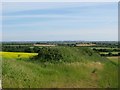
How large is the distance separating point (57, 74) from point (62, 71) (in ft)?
1.08

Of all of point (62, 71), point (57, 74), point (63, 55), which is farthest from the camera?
point (63, 55)

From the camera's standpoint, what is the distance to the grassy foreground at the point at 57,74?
9.84 meters

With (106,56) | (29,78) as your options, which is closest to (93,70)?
(106,56)

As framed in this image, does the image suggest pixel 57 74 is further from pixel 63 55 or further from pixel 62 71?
pixel 63 55

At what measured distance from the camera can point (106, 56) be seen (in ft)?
42.0

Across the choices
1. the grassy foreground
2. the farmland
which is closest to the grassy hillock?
the farmland

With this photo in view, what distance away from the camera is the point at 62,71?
35.8 feet

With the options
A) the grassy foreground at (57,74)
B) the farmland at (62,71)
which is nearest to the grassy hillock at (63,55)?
the farmland at (62,71)

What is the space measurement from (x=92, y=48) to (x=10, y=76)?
4.54 m

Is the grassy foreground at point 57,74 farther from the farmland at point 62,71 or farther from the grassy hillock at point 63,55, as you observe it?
the grassy hillock at point 63,55

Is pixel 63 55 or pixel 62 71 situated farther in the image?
pixel 63 55

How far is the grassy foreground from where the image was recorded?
9836 millimetres

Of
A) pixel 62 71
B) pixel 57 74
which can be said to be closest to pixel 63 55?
pixel 62 71

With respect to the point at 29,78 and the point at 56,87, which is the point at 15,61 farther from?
the point at 56,87
